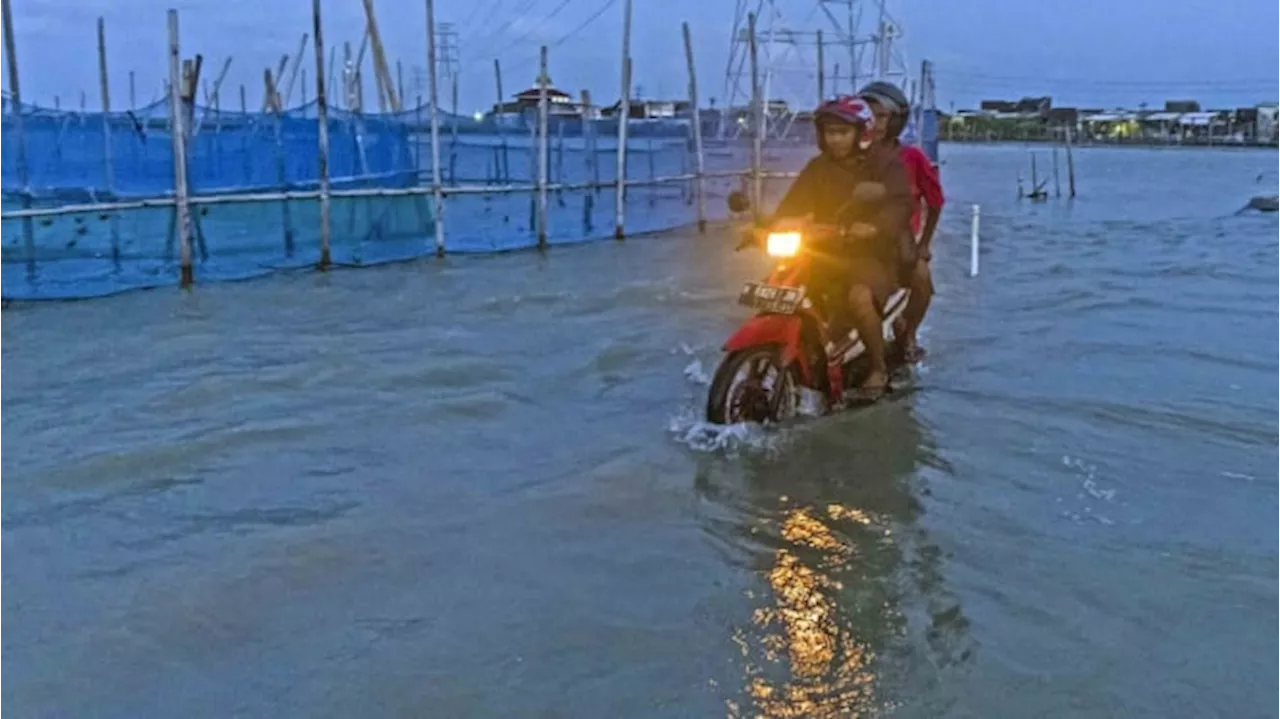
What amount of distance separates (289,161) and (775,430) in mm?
10328

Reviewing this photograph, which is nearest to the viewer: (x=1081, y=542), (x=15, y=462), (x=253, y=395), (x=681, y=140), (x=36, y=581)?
(x=36, y=581)

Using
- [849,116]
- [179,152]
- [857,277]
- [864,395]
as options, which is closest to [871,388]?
[864,395]

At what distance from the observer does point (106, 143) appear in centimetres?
1452

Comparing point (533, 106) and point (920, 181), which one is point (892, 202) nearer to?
point (920, 181)

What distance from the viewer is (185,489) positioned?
5.91m

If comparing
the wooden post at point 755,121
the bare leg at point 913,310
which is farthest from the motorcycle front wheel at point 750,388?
the wooden post at point 755,121

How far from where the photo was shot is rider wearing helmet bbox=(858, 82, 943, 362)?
24.8ft

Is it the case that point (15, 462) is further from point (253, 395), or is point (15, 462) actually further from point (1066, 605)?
point (1066, 605)

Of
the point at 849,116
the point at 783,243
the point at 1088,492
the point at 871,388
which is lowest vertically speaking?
the point at 1088,492

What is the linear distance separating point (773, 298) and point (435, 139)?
9404 millimetres

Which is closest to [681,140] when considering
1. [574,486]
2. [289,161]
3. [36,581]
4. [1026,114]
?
[289,161]

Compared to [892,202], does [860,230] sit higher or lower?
lower

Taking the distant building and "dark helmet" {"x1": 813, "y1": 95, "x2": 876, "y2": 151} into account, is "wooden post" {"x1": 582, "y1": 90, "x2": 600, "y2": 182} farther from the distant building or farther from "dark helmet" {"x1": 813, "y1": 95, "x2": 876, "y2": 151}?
"dark helmet" {"x1": 813, "y1": 95, "x2": 876, "y2": 151}

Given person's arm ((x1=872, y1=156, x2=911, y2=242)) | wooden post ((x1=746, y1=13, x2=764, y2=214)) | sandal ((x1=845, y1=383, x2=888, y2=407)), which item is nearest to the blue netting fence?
wooden post ((x1=746, y1=13, x2=764, y2=214))
